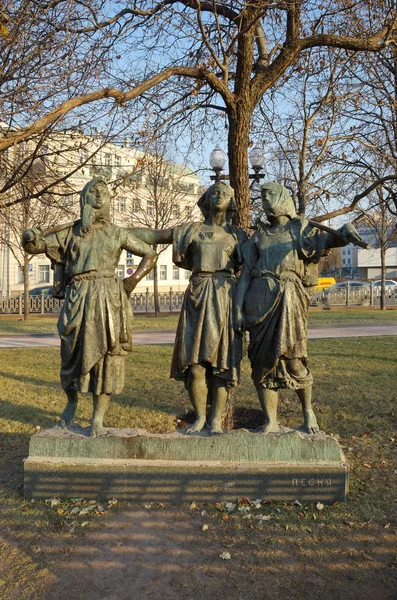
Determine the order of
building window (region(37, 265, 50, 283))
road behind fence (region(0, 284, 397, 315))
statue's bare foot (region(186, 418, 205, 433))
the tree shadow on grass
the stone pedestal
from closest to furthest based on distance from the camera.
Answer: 1. the stone pedestal
2. statue's bare foot (region(186, 418, 205, 433))
3. the tree shadow on grass
4. road behind fence (region(0, 284, 397, 315))
5. building window (region(37, 265, 50, 283))

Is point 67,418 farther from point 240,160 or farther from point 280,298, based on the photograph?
point 240,160

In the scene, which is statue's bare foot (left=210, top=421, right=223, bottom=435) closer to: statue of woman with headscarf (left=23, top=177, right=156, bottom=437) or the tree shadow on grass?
statue of woman with headscarf (left=23, top=177, right=156, bottom=437)

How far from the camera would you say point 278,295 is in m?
4.02

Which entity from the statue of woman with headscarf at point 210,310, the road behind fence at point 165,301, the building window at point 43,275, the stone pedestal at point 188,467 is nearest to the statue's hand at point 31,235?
the statue of woman with headscarf at point 210,310

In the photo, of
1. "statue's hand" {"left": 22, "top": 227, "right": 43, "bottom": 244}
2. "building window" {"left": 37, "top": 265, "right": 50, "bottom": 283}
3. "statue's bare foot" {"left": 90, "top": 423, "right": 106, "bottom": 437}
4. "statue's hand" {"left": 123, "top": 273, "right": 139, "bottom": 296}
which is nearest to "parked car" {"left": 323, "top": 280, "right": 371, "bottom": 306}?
"building window" {"left": 37, "top": 265, "right": 50, "bottom": 283}

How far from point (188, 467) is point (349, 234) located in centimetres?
219

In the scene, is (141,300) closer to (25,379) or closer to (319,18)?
A: (25,379)

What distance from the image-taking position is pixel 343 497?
3.97 meters

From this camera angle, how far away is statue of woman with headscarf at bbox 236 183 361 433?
404 cm

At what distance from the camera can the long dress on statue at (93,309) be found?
4113 mm

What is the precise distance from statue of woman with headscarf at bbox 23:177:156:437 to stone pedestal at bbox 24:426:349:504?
0.30 m

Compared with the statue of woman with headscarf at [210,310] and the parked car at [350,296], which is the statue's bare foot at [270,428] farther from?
the parked car at [350,296]

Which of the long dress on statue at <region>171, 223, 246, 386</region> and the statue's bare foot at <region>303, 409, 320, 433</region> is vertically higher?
the long dress on statue at <region>171, 223, 246, 386</region>

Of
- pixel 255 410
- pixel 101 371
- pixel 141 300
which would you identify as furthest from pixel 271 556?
pixel 141 300
